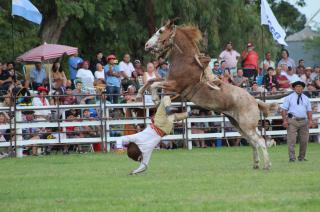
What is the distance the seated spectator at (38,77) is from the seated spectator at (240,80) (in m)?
5.77

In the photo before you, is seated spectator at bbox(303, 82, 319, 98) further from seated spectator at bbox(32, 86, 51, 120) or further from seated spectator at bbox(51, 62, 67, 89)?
seated spectator at bbox(32, 86, 51, 120)

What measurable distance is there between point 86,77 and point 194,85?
343 inches

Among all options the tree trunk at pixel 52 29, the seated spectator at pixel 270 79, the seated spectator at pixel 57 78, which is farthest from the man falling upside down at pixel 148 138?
the tree trunk at pixel 52 29

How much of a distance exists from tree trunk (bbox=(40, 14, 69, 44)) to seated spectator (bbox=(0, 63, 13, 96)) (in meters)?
5.28

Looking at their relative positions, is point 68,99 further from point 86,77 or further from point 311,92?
point 311,92

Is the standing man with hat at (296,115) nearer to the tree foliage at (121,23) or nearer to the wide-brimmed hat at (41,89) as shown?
the wide-brimmed hat at (41,89)

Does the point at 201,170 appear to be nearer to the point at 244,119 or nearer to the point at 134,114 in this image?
the point at 244,119

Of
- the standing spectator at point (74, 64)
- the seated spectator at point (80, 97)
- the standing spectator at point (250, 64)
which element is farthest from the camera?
the standing spectator at point (250, 64)

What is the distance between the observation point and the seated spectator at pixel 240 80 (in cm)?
2589

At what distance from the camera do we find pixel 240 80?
2606 cm

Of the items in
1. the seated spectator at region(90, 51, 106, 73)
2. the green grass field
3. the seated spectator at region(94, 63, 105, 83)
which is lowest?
the green grass field

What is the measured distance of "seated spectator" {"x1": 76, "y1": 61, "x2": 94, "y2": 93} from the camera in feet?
80.9

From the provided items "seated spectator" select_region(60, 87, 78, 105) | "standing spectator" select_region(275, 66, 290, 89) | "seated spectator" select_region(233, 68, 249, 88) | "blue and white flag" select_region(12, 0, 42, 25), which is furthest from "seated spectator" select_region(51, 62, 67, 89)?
"standing spectator" select_region(275, 66, 290, 89)

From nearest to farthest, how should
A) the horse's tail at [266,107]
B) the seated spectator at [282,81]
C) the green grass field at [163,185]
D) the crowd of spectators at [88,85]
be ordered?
the green grass field at [163,185] < the horse's tail at [266,107] < the crowd of spectators at [88,85] < the seated spectator at [282,81]
